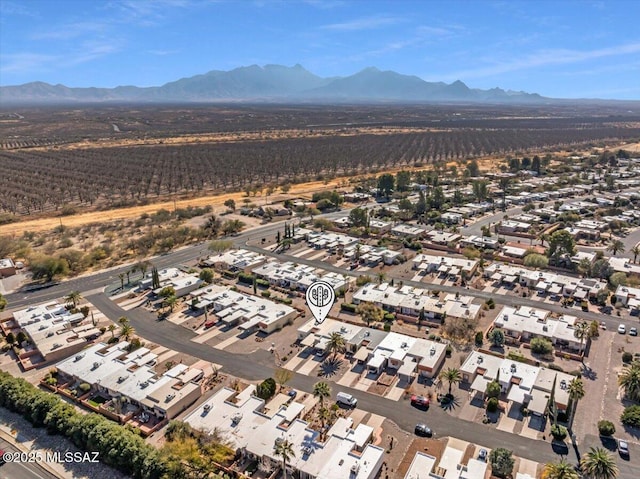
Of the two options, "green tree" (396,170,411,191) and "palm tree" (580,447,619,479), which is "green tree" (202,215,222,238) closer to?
"green tree" (396,170,411,191)

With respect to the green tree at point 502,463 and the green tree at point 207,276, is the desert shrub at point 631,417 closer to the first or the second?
the green tree at point 502,463

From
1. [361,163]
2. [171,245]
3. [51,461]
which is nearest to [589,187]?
[361,163]

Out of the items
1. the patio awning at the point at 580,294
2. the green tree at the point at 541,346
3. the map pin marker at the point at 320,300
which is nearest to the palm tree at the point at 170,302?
the map pin marker at the point at 320,300

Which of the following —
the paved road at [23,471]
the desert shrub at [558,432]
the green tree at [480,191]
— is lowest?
the paved road at [23,471]

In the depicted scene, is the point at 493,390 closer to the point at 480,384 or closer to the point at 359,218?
the point at 480,384

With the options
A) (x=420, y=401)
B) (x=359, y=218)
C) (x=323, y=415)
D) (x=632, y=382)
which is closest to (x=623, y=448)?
(x=632, y=382)

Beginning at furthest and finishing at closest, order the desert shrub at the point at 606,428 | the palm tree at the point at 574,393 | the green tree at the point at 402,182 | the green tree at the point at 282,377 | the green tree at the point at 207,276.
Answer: the green tree at the point at 402,182, the green tree at the point at 207,276, the green tree at the point at 282,377, the palm tree at the point at 574,393, the desert shrub at the point at 606,428

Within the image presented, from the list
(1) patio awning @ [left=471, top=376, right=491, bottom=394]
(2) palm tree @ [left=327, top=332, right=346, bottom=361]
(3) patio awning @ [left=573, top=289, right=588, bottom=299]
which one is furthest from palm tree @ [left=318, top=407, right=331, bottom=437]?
(3) patio awning @ [left=573, top=289, right=588, bottom=299]
